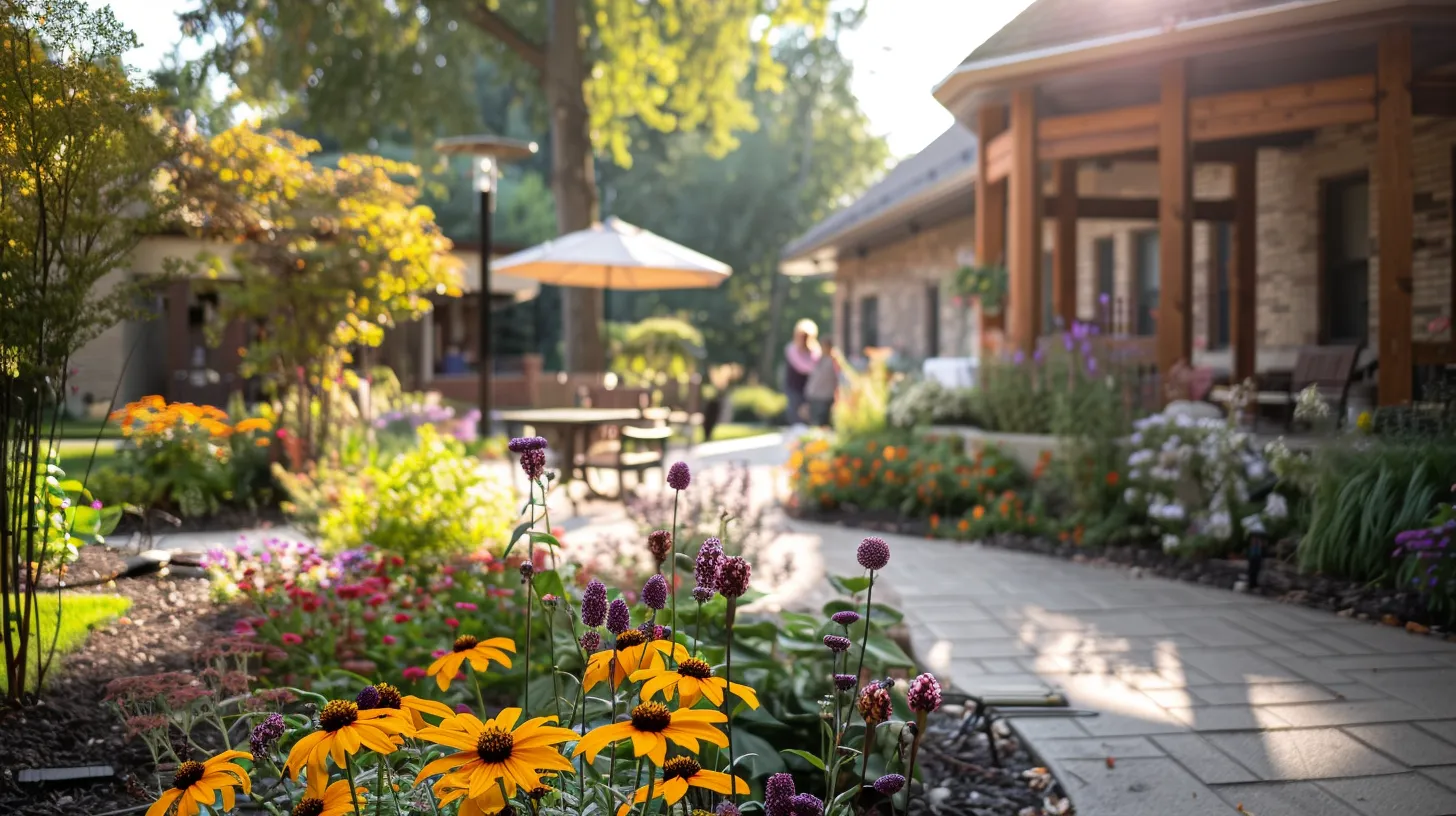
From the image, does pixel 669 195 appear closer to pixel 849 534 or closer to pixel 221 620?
pixel 849 534

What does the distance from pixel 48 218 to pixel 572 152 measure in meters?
12.5

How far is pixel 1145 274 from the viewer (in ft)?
42.3

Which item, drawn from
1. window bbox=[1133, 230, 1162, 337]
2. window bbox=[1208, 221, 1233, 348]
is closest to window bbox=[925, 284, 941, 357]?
window bbox=[1133, 230, 1162, 337]

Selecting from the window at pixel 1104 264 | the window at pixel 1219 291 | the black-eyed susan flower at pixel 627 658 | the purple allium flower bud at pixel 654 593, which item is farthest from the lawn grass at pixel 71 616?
the window at pixel 1104 264

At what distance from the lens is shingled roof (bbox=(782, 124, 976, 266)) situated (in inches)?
534

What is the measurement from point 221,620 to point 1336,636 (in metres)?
4.17

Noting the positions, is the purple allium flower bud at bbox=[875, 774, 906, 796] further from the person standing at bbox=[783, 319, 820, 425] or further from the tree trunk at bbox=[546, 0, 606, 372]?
the person standing at bbox=[783, 319, 820, 425]

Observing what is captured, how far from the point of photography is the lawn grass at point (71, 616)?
3131mm

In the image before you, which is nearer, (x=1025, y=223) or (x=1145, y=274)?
(x=1025, y=223)

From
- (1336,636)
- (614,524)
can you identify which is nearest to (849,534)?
(614,524)

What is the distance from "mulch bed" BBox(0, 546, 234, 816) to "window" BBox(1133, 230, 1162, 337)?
11048 millimetres

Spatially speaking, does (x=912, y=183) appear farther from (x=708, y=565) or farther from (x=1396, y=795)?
(x=708, y=565)

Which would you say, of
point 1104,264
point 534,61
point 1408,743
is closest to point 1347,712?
point 1408,743

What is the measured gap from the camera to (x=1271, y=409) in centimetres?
1016
